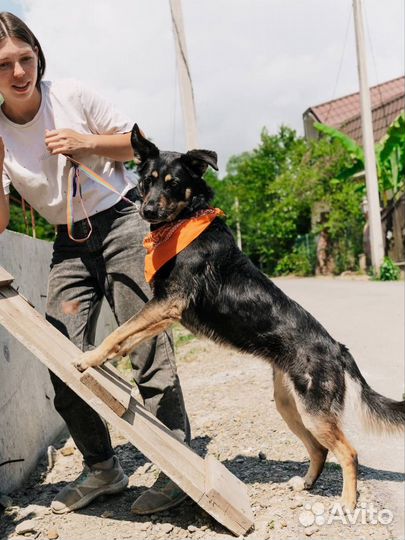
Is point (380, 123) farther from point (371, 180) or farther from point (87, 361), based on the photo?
point (87, 361)

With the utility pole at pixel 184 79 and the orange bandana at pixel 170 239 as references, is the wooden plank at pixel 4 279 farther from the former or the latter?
the utility pole at pixel 184 79

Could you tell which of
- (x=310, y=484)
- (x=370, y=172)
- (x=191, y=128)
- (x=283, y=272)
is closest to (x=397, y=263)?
(x=370, y=172)

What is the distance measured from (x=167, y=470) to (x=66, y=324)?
1099 mm

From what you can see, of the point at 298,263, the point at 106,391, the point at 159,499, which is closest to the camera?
the point at 106,391

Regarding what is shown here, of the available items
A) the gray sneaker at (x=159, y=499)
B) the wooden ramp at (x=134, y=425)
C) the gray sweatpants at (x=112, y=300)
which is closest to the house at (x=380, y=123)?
the gray sweatpants at (x=112, y=300)

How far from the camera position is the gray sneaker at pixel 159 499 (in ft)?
10.8

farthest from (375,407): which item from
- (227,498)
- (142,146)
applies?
(142,146)

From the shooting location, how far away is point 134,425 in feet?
9.87

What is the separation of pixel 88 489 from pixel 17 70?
2473 mm

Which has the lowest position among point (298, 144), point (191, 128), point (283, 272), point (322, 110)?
point (283, 272)

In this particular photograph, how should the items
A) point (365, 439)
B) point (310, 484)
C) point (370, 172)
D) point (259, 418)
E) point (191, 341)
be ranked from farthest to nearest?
point (370, 172) → point (191, 341) → point (259, 418) → point (365, 439) → point (310, 484)

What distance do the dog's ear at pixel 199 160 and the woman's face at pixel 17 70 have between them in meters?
0.99

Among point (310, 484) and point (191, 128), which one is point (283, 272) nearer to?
point (191, 128)

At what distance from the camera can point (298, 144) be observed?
26.8 metres
